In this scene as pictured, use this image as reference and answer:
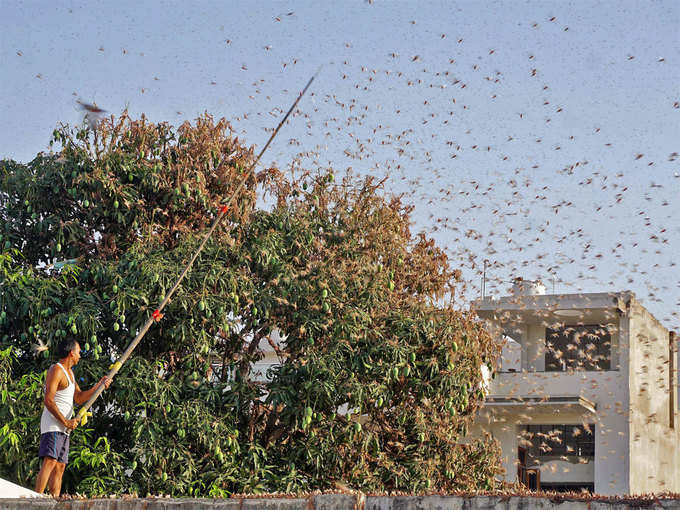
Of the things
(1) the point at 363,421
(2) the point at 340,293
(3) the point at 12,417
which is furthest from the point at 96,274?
(1) the point at 363,421

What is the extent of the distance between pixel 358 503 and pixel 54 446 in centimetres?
323

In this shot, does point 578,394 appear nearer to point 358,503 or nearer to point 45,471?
point 45,471

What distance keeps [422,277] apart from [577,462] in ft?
30.6

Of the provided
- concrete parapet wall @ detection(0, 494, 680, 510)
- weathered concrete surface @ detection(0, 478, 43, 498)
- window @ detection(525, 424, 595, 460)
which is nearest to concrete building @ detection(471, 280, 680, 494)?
window @ detection(525, 424, 595, 460)

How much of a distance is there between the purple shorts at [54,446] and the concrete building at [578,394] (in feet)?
42.3

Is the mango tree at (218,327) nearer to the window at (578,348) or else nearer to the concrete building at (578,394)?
the concrete building at (578,394)

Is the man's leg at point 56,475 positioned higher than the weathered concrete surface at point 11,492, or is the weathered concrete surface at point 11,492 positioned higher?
the man's leg at point 56,475

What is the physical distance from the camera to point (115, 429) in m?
11.4

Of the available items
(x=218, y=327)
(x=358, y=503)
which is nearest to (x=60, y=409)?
(x=358, y=503)

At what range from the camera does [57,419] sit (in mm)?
7004

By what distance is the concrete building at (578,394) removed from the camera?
1914 cm

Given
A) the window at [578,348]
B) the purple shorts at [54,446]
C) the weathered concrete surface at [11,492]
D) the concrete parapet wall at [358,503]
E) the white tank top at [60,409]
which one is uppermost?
the window at [578,348]

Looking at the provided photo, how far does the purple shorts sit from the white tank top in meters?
0.03

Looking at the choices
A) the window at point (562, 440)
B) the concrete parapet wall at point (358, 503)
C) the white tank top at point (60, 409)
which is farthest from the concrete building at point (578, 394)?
the concrete parapet wall at point (358, 503)
